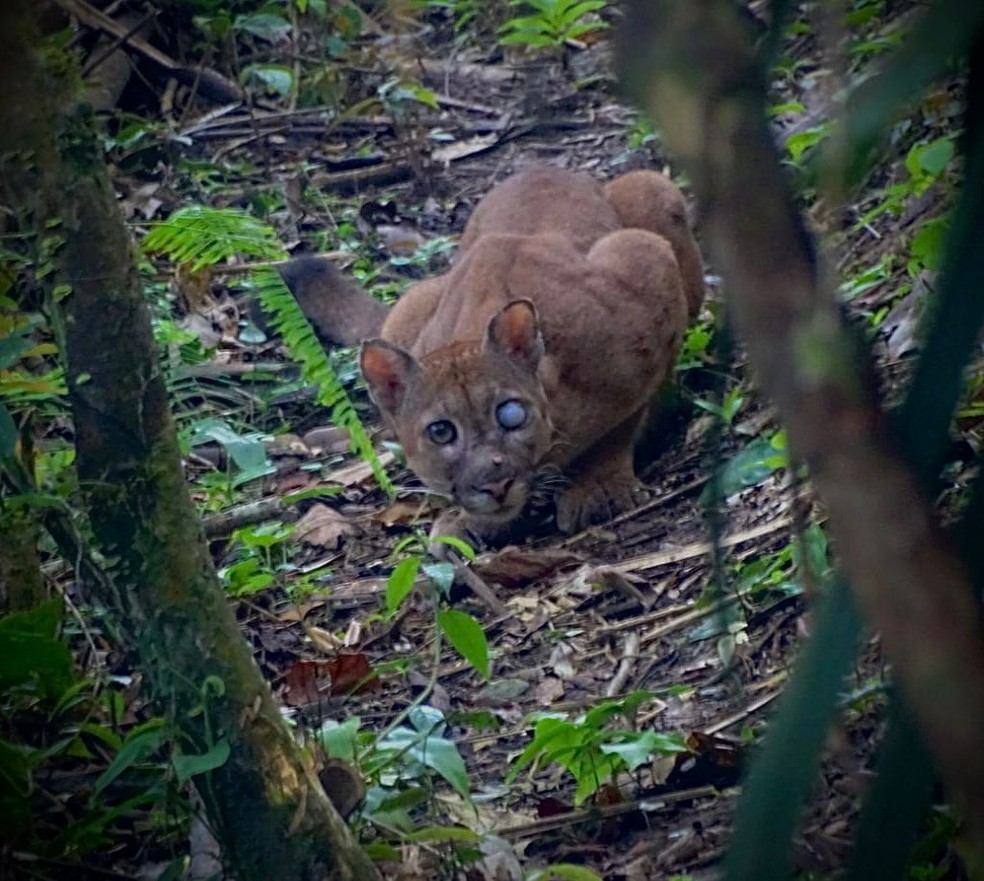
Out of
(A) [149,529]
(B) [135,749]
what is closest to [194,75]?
(A) [149,529]

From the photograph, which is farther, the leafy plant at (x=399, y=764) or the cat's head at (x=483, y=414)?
the cat's head at (x=483, y=414)

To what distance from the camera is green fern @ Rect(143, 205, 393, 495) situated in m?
3.82

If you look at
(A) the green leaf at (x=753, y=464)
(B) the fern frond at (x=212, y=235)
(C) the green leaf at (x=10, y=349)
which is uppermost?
(B) the fern frond at (x=212, y=235)

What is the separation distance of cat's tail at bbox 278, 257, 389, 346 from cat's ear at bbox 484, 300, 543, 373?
1190 millimetres

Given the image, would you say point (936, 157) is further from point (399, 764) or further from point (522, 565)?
point (399, 764)

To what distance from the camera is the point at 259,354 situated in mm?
5973

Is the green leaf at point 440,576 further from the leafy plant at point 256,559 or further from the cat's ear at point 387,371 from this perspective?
the cat's ear at point 387,371

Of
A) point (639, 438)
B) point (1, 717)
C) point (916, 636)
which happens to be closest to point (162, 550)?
point (1, 717)

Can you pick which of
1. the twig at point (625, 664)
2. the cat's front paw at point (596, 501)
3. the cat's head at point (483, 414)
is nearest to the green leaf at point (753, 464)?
the twig at point (625, 664)

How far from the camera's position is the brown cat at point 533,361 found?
4.64 meters

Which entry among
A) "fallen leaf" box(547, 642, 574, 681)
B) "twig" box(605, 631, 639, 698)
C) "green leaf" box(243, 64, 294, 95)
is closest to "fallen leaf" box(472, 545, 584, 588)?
"fallen leaf" box(547, 642, 574, 681)

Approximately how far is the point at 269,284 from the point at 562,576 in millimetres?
1241

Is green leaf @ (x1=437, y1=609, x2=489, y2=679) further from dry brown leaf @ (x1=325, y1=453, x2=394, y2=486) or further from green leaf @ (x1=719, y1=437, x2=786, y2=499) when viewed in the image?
dry brown leaf @ (x1=325, y1=453, x2=394, y2=486)

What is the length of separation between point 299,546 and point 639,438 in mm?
1321
